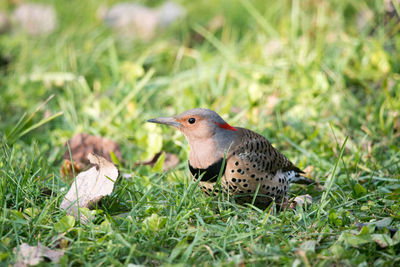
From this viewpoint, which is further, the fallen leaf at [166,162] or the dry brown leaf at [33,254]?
the fallen leaf at [166,162]

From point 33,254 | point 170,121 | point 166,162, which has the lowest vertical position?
point 166,162

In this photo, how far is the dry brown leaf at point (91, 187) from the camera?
3.17 m

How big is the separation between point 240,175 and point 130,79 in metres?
2.94

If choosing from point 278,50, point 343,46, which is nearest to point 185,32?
point 278,50

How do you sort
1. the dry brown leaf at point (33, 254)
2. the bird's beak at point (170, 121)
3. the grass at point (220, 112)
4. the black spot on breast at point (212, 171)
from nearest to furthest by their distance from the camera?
the dry brown leaf at point (33, 254), the grass at point (220, 112), the black spot on breast at point (212, 171), the bird's beak at point (170, 121)

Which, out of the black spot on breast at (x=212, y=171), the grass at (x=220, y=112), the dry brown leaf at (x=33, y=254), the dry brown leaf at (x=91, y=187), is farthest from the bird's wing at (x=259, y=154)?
the dry brown leaf at (x=33, y=254)

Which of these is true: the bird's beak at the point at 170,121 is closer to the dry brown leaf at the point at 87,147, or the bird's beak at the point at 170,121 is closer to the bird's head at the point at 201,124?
the bird's head at the point at 201,124

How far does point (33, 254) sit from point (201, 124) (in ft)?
5.11

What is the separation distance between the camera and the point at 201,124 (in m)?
3.62

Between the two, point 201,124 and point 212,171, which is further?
point 201,124

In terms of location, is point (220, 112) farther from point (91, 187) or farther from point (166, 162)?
point (91, 187)

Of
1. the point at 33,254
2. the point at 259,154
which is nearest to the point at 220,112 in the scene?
the point at 259,154

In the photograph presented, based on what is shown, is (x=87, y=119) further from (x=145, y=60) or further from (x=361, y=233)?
(x=361, y=233)

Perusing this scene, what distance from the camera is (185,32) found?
7270 millimetres
